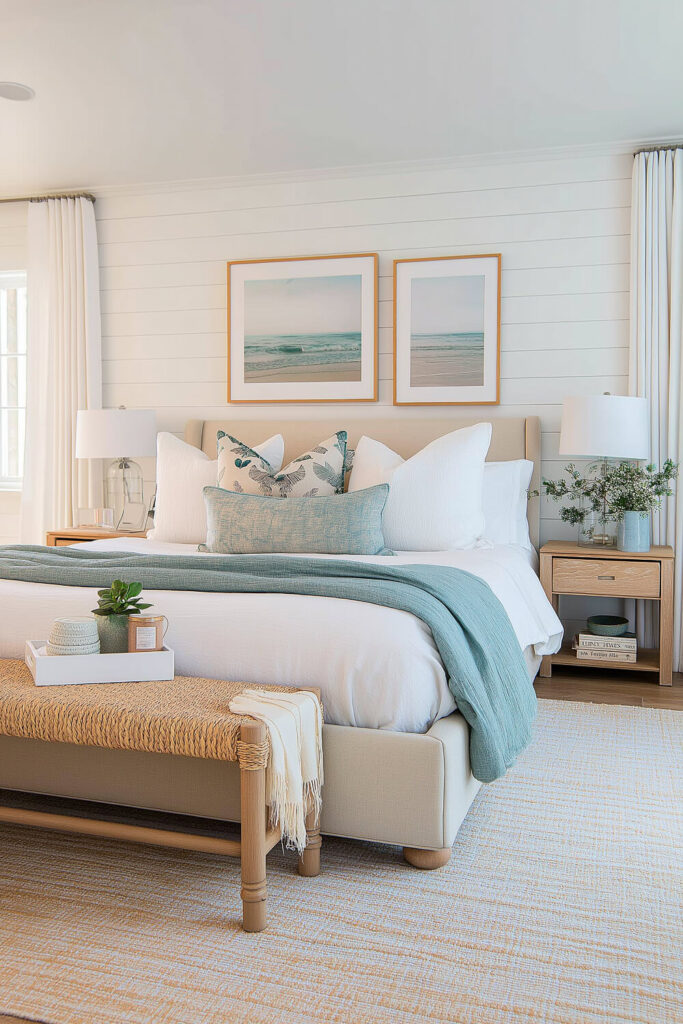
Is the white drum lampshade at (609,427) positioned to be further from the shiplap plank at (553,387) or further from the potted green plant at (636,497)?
the shiplap plank at (553,387)

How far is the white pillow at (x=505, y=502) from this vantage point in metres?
3.88

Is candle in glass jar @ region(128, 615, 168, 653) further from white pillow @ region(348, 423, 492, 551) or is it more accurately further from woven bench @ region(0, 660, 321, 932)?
white pillow @ region(348, 423, 492, 551)

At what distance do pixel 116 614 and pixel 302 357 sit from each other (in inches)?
108

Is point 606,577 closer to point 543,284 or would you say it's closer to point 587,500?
point 587,500

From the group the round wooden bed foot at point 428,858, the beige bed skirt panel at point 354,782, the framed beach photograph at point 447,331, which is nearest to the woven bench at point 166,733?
the beige bed skirt panel at point 354,782

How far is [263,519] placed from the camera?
3.24 meters

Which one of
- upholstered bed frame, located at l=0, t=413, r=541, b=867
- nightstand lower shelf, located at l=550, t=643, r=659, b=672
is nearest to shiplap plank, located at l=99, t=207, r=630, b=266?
nightstand lower shelf, located at l=550, t=643, r=659, b=672

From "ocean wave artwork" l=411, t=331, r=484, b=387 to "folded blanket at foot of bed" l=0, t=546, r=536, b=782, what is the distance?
6.05ft

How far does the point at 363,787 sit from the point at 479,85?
2.80m

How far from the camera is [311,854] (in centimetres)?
204

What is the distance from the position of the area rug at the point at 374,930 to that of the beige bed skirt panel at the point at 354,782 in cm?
14

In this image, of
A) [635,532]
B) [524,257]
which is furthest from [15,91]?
[635,532]

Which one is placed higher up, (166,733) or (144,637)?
(144,637)

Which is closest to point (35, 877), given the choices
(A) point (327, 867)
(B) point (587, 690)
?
(A) point (327, 867)
